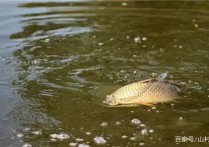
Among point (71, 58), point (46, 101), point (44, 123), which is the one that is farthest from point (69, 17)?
point (44, 123)

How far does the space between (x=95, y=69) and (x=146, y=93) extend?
176 cm

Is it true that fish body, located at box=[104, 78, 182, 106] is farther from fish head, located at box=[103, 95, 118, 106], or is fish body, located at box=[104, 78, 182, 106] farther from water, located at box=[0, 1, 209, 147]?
water, located at box=[0, 1, 209, 147]

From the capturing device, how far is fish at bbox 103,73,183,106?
6125 millimetres

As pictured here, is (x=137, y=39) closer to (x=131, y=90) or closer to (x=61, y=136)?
(x=131, y=90)

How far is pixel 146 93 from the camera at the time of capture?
6.12 metres

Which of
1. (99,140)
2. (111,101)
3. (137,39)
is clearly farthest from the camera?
(137,39)

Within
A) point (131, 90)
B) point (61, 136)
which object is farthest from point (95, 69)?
point (61, 136)

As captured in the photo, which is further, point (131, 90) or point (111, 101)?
point (111, 101)

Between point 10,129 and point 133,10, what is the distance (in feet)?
24.6

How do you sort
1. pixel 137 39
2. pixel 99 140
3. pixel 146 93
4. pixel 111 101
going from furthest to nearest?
1. pixel 137 39
2. pixel 111 101
3. pixel 146 93
4. pixel 99 140

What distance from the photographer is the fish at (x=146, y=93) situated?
6.12m

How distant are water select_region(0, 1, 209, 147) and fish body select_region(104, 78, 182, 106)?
0.39 feet

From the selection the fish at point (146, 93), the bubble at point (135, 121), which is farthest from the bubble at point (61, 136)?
the fish at point (146, 93)

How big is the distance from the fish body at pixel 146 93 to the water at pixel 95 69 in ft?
0.39
